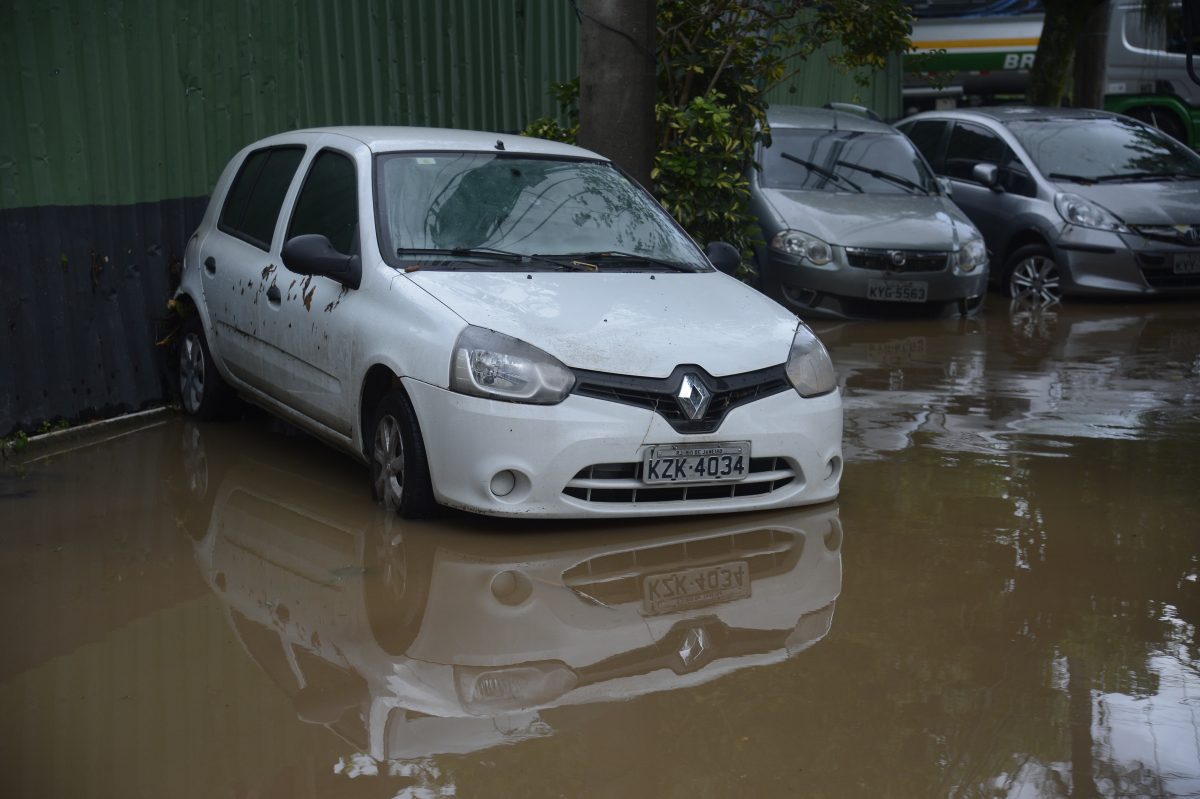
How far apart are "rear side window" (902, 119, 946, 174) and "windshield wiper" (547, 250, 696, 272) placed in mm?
8947

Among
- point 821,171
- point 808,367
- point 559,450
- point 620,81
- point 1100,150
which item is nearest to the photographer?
point 559,450

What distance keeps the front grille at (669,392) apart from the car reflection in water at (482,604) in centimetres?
47

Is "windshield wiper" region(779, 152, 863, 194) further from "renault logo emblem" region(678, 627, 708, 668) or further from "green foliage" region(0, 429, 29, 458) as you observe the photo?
"renault logo emblem" region(678, 627, 708, 668)

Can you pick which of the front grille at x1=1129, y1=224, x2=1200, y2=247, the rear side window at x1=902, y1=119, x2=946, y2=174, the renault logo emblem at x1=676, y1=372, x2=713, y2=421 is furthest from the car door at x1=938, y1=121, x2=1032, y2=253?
the renault logo emblem at x1=676, y1=372, x2=713, y2=421

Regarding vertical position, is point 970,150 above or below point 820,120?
below

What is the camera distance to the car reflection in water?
14.4 feet

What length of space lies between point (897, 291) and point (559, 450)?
277 inches

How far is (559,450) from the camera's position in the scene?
18.7 ft

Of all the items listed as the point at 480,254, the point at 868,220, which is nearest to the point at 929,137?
the point at 868,220

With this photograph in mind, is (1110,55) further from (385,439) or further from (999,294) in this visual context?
(385,439)

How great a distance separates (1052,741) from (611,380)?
229cm

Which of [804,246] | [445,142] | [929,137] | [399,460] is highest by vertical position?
[445,142]

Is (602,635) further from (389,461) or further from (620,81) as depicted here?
(620,81)

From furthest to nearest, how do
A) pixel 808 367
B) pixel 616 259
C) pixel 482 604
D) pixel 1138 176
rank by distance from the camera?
pixel 1138 176
pixel 616 259
pixel 808 367
pixel 482 604
